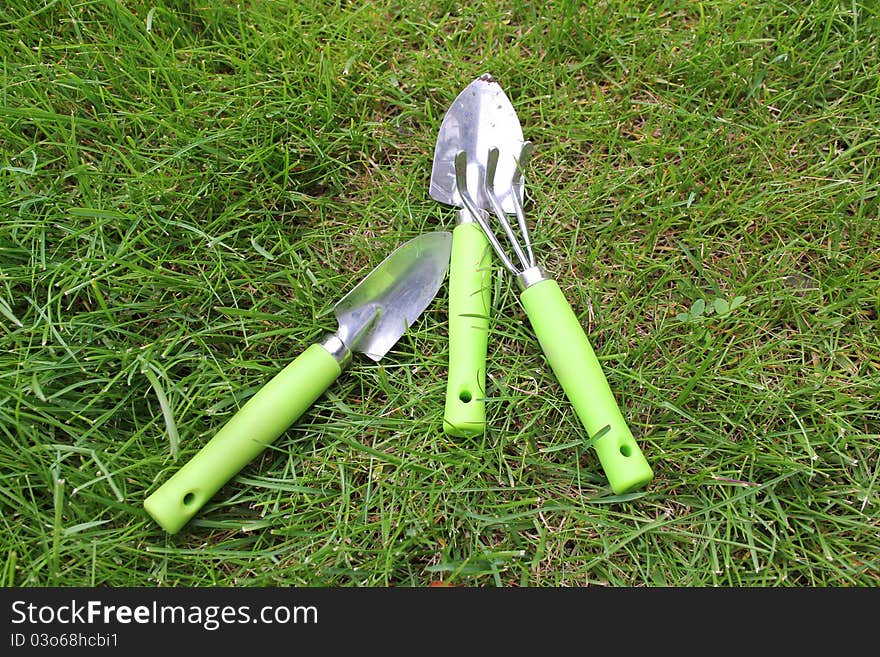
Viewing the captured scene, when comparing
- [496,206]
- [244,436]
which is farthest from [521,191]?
[244,436]

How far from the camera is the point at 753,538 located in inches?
40.6

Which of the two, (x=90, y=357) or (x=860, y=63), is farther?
(x=860, y=63)

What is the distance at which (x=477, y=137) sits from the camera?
1258 millimetres

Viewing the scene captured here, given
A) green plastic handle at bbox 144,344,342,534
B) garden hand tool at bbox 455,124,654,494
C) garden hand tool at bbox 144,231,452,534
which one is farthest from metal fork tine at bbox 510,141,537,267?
green plastic handle at bbox 144,344,342,534

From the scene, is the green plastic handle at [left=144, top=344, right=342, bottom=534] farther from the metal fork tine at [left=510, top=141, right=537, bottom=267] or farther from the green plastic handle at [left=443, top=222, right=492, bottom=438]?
the metal fork tine at [left=510, top=141, right=537, bottom=267]

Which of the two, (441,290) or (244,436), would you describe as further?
(441,290)

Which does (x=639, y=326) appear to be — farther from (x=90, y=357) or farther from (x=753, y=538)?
(x=90, y=357)

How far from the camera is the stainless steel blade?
1119 millimetres

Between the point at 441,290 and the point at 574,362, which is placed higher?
the point at 441,290

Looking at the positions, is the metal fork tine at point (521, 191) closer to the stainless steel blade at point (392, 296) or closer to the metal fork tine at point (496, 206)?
the metal fork tine at point (496, 206)

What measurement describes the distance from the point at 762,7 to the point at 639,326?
719 mm

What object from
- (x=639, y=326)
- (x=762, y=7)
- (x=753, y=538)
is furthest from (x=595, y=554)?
(x=762, y=7)

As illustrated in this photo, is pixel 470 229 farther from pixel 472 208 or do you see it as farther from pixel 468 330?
pixel 468 330

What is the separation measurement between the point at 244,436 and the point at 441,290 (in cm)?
41
